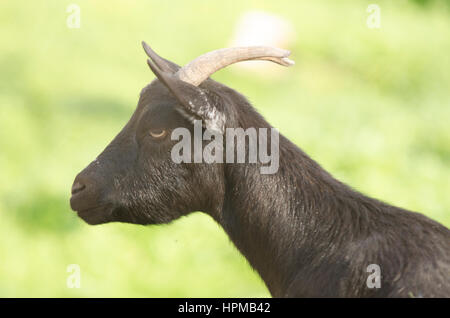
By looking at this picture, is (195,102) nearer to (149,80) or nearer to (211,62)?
(211,62)

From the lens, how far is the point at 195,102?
5.48m

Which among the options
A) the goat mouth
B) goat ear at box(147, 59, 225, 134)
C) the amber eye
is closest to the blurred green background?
the goat mouth

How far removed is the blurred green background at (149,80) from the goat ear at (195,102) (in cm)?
375

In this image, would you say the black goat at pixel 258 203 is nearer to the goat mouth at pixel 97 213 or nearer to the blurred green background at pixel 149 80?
the goat mouth at pixel 97 213

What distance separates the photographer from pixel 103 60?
2000 centimetres

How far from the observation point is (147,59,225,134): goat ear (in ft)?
17.6

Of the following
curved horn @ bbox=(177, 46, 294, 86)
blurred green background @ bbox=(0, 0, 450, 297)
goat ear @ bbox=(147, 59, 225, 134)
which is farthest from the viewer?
blurred green background @ bbox=(0, 0, 450, 297)

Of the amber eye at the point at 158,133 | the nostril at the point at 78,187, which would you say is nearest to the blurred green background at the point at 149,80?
the nostril at the point at 78,187

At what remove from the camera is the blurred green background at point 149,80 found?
12438mm

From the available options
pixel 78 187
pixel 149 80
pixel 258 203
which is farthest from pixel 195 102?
pixel 149 80

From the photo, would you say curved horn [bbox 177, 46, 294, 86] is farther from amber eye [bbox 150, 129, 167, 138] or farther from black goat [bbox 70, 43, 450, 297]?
amber eye [bbox 150, 129, 167, 138]

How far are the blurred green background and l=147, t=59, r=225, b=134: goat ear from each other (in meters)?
3.75

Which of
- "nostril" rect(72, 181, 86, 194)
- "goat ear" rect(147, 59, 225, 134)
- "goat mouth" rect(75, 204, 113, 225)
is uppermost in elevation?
"goat ear" rect(147, 59, 225, 134)
